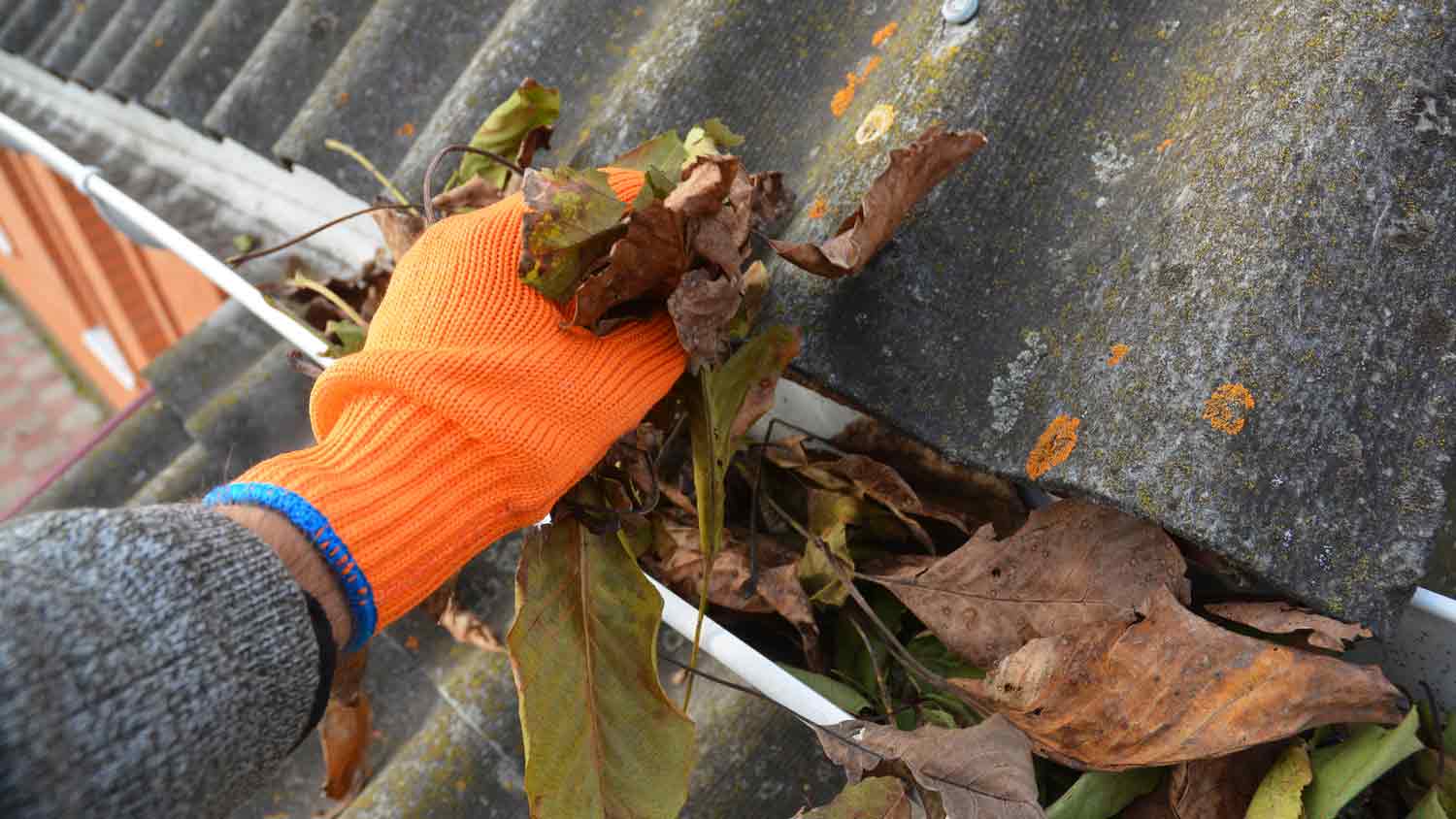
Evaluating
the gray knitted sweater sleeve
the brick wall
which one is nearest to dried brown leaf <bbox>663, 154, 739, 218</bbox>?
the gray knitted sweater sleeve

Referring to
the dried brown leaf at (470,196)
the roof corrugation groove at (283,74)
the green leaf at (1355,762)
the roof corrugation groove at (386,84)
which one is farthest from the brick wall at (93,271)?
the green leaf at (1355,762)

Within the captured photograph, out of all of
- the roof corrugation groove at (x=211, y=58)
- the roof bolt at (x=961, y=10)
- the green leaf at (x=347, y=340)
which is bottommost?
the green leaf at (x=347, y=340)

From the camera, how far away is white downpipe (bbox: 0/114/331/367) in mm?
1312

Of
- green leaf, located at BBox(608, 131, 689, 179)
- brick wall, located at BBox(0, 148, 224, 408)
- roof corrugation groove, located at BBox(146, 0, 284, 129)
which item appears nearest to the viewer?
green leaf, located at BBox(608, 131, 689, 179)

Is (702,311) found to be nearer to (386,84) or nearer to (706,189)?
(706,189)

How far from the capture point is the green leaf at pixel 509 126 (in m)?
1.12

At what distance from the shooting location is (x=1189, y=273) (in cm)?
77

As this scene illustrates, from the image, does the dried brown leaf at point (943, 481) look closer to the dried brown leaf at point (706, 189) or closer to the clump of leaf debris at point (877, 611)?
the clump of leaf debris at point (877, 611)

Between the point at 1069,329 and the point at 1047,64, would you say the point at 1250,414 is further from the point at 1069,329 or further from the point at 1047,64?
the point at 1047,64

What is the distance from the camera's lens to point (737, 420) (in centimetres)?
90

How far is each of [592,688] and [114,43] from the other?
221 centimetres

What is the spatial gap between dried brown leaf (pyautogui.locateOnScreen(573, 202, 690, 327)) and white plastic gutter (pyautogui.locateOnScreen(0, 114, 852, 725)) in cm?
25

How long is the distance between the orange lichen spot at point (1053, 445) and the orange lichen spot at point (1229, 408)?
0.09 metres

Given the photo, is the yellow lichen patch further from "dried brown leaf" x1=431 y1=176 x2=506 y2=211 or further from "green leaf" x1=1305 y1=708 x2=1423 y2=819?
"green leaf" x1=1305 y1=708 x2=1423 y2=819
